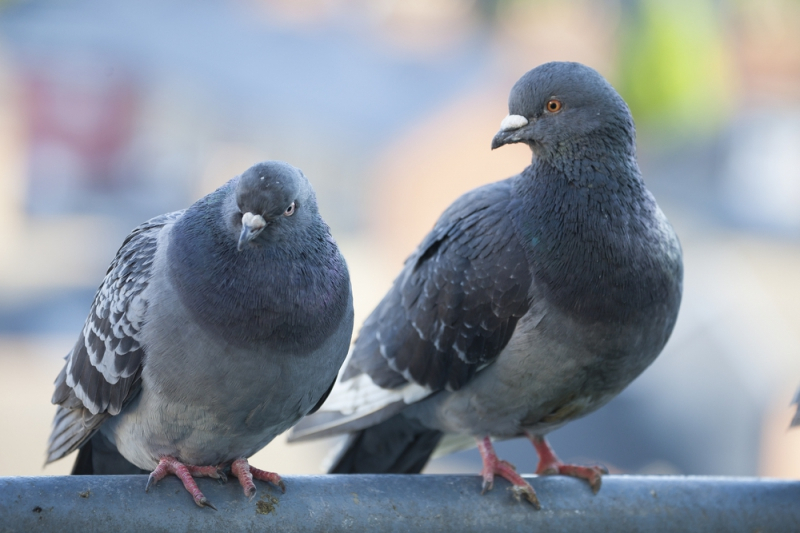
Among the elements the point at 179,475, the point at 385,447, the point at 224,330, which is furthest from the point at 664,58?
the point at 179,475

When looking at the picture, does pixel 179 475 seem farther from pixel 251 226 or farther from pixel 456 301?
pixel 456 301

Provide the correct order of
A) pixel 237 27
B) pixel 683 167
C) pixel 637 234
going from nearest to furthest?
1. pixel 637 234
2. pixel 237 27
3. pixel 683 167

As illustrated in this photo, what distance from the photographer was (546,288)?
3426 millimetres

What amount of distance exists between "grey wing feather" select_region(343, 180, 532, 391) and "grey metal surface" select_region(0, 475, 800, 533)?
53 cm

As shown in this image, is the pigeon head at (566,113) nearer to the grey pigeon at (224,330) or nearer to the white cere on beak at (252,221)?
the grey pigeon at (224,330)

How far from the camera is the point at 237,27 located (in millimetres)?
18188

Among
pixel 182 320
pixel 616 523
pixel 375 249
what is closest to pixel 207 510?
pixel 182 320

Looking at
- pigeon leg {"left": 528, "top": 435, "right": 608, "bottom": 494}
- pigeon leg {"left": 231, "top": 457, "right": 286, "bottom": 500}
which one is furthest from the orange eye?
pigeon leg {"left": 231, "top": 457, "right": 286, "bottom": 500}

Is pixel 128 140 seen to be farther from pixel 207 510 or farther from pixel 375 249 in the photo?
pixel 207 510

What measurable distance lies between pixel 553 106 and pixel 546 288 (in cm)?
71

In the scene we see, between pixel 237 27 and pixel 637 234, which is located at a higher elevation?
pixel 237 27

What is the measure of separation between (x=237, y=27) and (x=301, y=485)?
16.5m

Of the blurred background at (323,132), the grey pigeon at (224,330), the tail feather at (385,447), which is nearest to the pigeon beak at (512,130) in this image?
the grey pigeon at (224,330)

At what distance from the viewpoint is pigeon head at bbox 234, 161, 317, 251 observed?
9.07 feet
